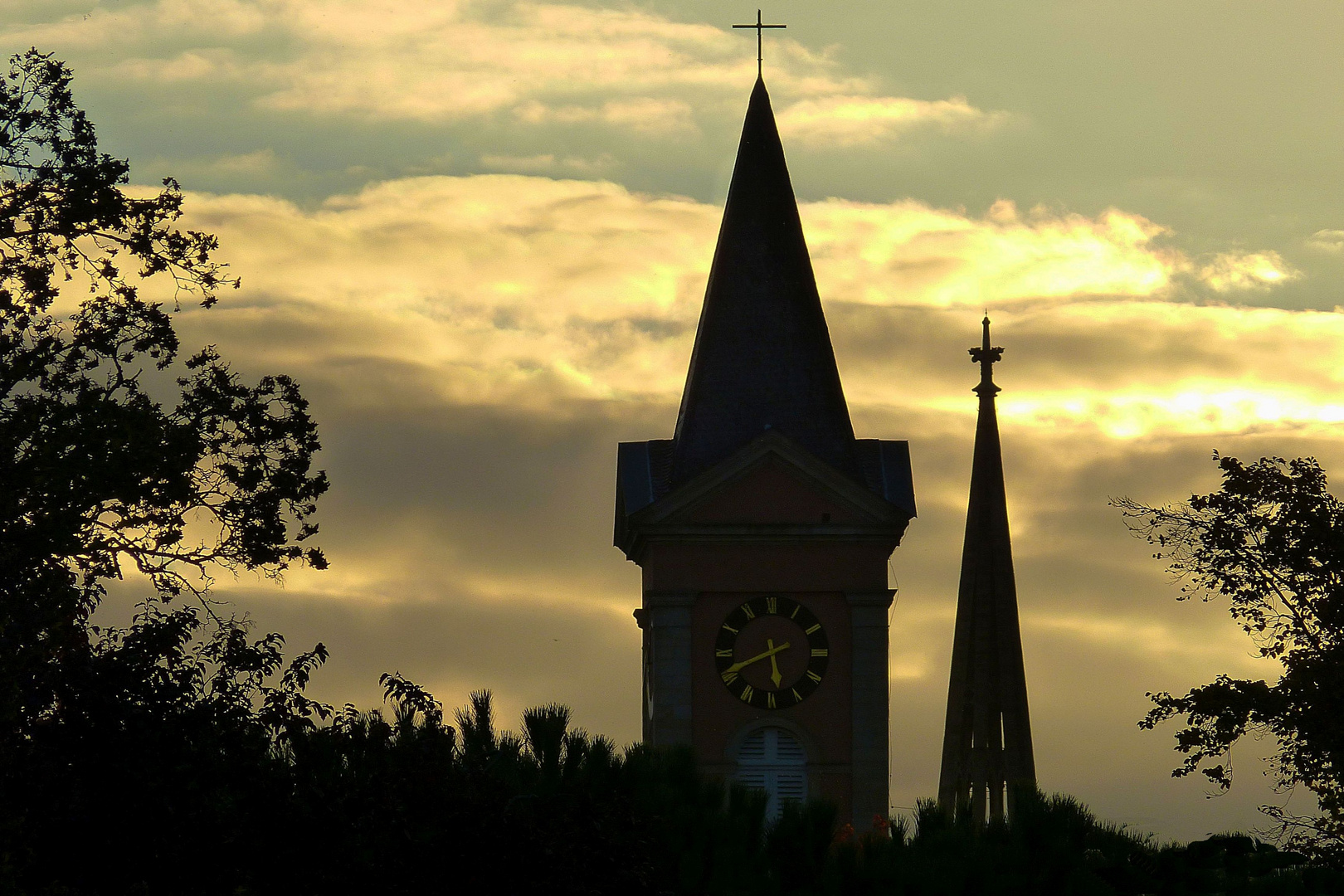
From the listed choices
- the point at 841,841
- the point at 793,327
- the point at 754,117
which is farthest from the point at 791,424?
the point at 841,841

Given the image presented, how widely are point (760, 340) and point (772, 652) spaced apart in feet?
20.5

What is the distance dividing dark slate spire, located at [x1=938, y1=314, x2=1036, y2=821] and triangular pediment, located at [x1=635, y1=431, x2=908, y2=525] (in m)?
9.18

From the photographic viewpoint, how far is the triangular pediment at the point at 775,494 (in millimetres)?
40656

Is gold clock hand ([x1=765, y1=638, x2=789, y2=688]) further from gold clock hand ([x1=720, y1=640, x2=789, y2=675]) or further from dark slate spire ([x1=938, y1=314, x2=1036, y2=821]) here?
dark slate spire ([x1=938, y1=314, x2=1036, y2=821])

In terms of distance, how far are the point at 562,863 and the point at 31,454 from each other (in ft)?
35.3

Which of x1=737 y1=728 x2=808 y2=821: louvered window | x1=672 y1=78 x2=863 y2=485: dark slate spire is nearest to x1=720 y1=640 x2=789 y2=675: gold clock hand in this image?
x1=737 y1=728 x2=808 y2=821: louvered window

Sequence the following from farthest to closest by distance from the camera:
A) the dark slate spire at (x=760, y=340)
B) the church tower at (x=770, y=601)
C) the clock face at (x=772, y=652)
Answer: the dark slate spire at (x=760, y=340) → the clock face at (x=772, y=652) → the church tower at (x=770, y=601)

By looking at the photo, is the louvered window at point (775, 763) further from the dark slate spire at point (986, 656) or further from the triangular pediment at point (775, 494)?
the dark slate spire at point (986, 656)

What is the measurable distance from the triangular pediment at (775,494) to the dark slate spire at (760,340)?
0.69 metres

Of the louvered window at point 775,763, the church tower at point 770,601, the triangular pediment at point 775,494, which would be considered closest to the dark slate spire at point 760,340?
the church tower at point 770,601

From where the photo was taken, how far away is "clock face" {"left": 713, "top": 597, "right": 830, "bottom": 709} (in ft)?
133

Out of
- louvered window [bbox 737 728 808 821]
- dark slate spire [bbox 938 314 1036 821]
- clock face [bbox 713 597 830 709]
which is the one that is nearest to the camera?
louvered window [bbox 737 728 808 821]

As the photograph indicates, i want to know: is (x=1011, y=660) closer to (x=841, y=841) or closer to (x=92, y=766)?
(x=841, y=841)

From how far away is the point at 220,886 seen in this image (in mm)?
20625
